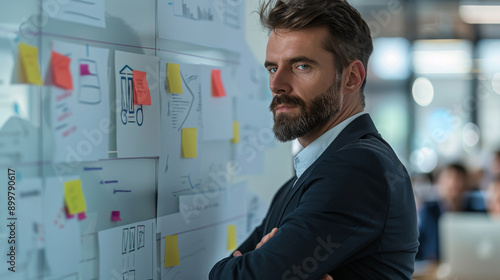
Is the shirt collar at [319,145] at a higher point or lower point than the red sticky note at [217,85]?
lower

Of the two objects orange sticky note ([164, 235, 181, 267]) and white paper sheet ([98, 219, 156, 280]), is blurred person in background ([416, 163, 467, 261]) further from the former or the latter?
white paper sheet ([98, 219, 156, 280])

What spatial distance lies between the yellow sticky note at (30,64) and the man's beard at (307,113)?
64 cm

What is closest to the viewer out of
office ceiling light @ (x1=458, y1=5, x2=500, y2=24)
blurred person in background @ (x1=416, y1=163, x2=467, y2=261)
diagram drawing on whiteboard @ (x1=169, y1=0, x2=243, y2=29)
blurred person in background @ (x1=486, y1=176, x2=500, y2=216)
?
diagram drawing on whiteboard @ (x1=169, y1=0, x2=243, y2=29)

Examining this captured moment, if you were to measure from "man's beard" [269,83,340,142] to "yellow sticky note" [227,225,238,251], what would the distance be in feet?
1.62

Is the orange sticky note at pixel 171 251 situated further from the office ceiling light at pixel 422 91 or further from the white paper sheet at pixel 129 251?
the office ceiling light at pixel 422 91

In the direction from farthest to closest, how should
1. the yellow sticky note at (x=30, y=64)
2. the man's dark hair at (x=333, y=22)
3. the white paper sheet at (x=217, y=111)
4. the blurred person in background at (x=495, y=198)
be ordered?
the blurred person in background at (x=495, y=198) → the white paper sheet at (x=217, y=111) → the man's dark hair at (x=333, y=22) → the yellow sticky note at (x=30, y=64)

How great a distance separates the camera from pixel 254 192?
199 cm

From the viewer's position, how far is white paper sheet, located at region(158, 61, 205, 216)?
1.44 meters

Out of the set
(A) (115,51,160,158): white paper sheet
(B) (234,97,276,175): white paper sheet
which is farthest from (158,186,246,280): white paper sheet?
(A) (115,51,160,158): white paper sheet

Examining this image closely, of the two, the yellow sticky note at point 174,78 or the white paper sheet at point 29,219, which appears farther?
the yellow sticky note at point 174,78

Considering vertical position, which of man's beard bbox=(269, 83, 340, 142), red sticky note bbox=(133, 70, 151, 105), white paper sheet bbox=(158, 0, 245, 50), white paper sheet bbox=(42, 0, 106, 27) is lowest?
man's beard bbox=(269, 83, 340, 142)

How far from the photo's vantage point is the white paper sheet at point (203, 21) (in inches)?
57.1

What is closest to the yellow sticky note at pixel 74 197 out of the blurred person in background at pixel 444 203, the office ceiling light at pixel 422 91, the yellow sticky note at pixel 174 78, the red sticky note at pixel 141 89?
the red sticky note at pixel 141 89

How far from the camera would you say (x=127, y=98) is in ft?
4.23
